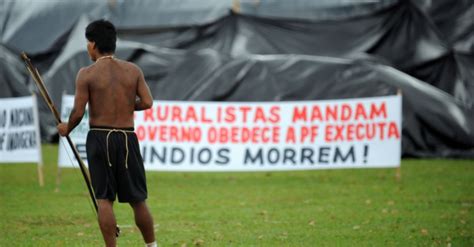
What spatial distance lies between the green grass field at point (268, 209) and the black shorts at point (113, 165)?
2067 millimetres

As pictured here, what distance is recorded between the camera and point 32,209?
45.2 ft

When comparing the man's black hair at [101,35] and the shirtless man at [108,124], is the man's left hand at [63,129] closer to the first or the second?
the shirtless man at [108,124]

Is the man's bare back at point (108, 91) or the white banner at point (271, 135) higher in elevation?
the man's bare back at point (108, 91)

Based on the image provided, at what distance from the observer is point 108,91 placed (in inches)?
335

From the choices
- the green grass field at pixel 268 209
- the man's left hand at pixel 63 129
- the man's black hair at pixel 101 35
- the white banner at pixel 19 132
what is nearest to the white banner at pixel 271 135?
the green grass field at pixel 268 209

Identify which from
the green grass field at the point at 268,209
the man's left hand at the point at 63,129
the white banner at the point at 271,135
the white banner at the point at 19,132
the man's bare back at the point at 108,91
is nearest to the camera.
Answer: the man's bare back at the point at 108,91

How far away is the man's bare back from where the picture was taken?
27.9 feet

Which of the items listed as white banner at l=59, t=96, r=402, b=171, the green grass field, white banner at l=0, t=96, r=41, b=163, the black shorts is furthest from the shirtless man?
white banner at l=0, t=96, r=41, b=163

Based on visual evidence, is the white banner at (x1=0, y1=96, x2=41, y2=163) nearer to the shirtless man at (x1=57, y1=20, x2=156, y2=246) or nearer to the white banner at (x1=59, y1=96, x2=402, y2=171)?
the white banner at (x1=59, y1=96, x2=402, y2=171)

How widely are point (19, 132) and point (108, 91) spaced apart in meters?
8.71

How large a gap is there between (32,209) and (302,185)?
4.85m

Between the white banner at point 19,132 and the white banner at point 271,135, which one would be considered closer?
the white banner at point 19,132

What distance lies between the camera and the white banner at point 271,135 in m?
16.9

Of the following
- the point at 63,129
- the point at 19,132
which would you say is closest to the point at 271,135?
the point at 19,132
